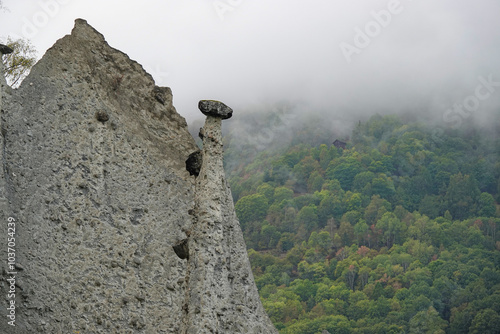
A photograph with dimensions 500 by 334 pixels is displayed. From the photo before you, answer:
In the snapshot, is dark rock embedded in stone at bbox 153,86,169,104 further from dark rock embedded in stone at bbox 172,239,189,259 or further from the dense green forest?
the dense green forest

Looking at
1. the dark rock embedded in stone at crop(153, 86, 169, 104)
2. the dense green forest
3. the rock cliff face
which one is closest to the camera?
the rock cliff face

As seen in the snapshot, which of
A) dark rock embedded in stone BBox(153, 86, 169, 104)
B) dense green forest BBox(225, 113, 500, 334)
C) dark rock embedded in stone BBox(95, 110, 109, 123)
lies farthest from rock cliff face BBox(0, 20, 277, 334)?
dense green forest BBox(225, 113, 500, 334)

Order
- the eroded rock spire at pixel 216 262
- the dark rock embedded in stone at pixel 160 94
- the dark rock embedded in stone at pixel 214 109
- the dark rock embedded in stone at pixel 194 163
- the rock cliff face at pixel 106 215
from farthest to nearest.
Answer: the dark rock embedded in stone at pixel 160 94
the dark rock embedded in stone at pixel 194 163
the dark rock embedded in stone at pixel 214 109
the eroded rock spire at pixel 216 262
the rock cliff face at pixel 106 215

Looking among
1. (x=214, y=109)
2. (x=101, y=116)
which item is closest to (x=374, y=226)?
(x=214, y=109)

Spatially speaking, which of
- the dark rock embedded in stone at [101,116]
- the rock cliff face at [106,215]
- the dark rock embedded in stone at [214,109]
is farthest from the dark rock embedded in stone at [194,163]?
the dark rock embedded in stone at [101,116]

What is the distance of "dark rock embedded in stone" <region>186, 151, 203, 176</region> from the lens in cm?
753

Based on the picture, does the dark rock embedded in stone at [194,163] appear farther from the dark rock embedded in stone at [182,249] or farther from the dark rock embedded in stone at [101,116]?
the dark rock embedded in stone at [101,116]

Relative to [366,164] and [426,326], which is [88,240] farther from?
[366,164]

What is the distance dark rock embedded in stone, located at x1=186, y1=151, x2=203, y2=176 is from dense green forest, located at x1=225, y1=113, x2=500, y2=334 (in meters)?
89.0

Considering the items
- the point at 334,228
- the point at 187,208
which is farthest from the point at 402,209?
the point at 187,208

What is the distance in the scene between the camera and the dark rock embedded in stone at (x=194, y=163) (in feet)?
24.7

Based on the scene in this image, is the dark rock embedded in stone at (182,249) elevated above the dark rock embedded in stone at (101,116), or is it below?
below

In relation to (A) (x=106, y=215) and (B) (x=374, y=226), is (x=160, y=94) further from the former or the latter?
(B) (x=374, y=226)

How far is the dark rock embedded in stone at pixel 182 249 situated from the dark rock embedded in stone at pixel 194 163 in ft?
2.79
